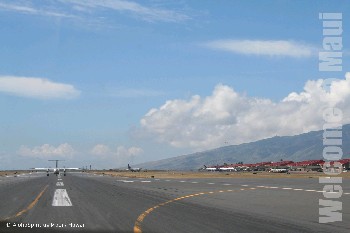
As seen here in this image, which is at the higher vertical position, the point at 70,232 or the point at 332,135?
the point at 332,135

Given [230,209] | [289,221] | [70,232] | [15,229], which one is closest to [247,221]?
[289,221]

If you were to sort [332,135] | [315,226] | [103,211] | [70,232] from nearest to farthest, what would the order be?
[70,232] → [315,226] → [103,211] → [332,135]

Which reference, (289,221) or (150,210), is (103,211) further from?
(289,221)

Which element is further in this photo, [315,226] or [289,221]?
[289,221]

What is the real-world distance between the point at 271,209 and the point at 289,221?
5825 mm

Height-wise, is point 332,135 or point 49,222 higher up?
point 332,135

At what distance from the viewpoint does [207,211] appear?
2511 centimetres

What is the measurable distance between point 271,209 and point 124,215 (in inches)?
344

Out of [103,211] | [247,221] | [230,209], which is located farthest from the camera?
[230,209]

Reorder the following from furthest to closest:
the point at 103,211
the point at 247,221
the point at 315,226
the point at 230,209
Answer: the point at 230,209 < the point at 103,211 < the point at 247,221 < the point at 315,226

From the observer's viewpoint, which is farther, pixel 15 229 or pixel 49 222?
pixel 49 222

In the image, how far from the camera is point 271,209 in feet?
87.5

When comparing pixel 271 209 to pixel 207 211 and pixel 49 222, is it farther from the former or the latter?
pixel 49 222

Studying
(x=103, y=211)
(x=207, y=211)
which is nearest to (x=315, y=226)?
(x=207, y=211)
